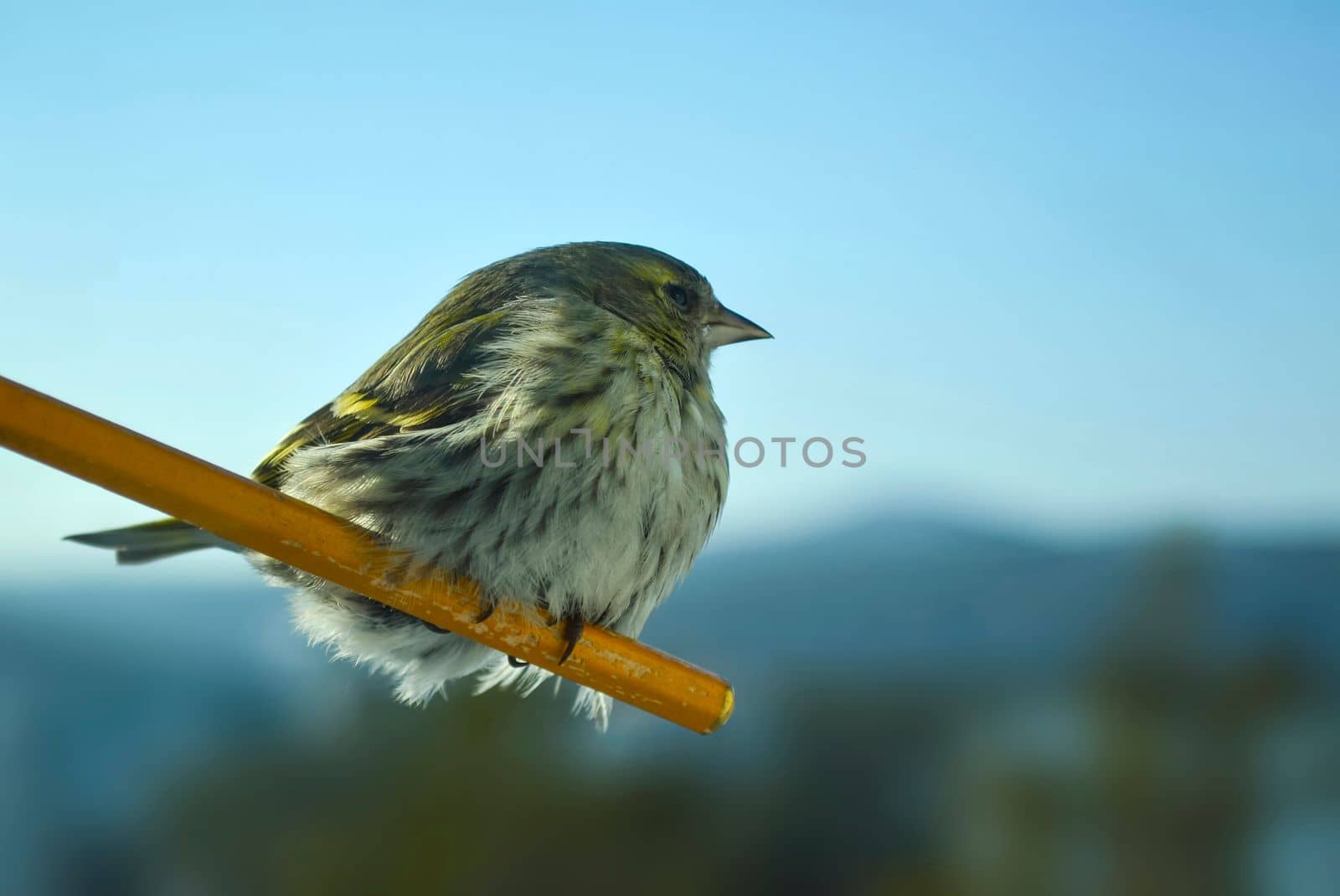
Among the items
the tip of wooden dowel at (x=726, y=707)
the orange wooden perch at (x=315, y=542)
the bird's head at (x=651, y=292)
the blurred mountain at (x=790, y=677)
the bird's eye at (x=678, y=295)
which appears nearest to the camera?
the orange wooden perch at (x=315, y=542)

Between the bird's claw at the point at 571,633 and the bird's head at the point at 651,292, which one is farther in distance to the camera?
the bird's head at the point at 651,292

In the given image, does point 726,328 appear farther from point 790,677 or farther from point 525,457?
point 790,677

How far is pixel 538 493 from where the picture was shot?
1571mm

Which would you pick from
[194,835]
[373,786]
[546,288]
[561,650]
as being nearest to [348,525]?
[561,650]

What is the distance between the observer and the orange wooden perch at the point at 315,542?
1.01 m

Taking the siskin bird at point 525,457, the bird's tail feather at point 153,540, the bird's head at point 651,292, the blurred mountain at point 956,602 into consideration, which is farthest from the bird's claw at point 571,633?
the blurred mountain at point 956,602

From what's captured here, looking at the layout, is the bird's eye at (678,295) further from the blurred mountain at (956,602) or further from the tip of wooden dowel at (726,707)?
the blurred mountain at (956,602)

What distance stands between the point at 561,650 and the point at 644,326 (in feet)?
2.21

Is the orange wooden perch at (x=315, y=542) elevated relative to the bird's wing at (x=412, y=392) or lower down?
lower down

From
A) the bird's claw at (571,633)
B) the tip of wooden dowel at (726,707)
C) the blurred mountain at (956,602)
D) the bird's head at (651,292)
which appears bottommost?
the tip of wooden dowel at (726,707)

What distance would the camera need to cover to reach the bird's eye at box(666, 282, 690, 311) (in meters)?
2.04

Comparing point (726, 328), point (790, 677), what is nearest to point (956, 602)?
point (790, 677)

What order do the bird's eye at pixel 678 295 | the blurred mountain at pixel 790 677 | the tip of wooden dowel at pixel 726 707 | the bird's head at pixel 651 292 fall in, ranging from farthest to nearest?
the blurred mountain at pixel 790 677 < the bird's eye at pixel 678 295 < the bird's head at pixel 651 292 < the tip of wooden dowel at pixel 726 707

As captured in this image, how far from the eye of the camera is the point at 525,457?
5.18 ft
